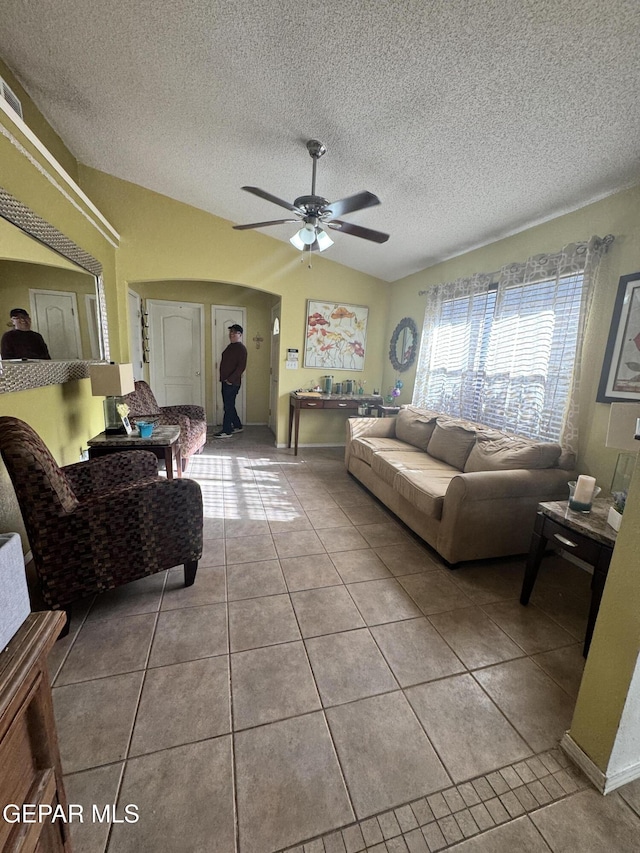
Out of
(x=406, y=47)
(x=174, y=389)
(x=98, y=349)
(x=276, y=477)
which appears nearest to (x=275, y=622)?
(x=276, y=477)

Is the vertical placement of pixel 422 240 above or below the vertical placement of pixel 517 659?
above

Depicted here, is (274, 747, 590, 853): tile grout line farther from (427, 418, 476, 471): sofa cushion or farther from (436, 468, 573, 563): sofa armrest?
(427, 418, 476, 471): sofa cushion

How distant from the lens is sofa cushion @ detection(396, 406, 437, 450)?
3.45m

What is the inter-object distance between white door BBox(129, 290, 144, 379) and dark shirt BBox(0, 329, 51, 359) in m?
2.42

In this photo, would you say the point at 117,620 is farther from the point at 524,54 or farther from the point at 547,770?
the point at 524,54

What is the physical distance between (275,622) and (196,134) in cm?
333

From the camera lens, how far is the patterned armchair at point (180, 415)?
3.53 metres

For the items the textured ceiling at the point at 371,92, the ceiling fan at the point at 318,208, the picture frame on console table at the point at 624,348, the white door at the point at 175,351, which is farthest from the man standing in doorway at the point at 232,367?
the picture frame on console table at the point at 624,348

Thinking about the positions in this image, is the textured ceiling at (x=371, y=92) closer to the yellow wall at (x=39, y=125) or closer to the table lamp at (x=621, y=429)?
the yellow wall at (x=39, y=125)

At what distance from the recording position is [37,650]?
650mm

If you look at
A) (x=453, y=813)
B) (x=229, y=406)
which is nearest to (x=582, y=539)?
(x=453, y=813)

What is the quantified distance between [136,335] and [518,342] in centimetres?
478

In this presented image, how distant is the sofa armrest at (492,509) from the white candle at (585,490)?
15.7 inches

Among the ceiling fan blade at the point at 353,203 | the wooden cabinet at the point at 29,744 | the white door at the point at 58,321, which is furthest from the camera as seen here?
the white door at the point at 58,321
